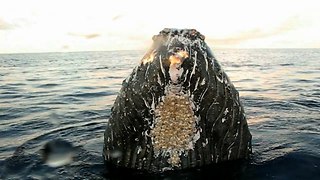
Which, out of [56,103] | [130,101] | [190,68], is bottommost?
[56,103]

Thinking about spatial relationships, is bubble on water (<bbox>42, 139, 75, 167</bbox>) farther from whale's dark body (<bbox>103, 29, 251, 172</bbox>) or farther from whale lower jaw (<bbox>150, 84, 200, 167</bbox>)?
whale lower jaw (<bbox>150, 84, 200, 167</bbox>)

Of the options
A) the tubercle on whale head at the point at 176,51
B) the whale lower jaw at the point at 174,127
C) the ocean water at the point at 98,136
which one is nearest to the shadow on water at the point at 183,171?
the ocean water at the point at 98,136

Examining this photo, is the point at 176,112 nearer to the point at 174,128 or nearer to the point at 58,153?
the point at 174,128

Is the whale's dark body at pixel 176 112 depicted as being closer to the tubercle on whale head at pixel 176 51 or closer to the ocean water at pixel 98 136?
the tubercle on whale head at pixel 176 51

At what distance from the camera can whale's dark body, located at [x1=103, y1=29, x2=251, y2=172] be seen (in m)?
4.16

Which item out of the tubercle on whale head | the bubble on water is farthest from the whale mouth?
the bubble on water

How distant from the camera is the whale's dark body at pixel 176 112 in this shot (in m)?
4.16

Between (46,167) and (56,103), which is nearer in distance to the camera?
(46,167)

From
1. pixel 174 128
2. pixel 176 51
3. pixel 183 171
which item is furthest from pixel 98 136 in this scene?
pixel 176 51

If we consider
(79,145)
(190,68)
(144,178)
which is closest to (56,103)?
(79,145)

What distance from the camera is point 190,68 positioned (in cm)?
411

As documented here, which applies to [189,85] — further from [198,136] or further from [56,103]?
[56,103]

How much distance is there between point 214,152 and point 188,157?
300mm

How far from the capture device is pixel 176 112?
14.3 feet
